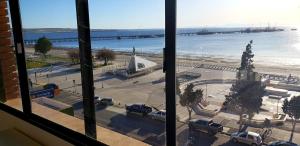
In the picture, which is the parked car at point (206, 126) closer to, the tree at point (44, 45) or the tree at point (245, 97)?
the tree at point (245, 97)

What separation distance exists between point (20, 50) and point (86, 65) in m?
0.77

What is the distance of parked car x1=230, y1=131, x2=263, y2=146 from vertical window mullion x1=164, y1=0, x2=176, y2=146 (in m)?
2.39

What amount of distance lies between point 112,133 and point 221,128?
8.19ft

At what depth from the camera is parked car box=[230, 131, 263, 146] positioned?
10.4ft

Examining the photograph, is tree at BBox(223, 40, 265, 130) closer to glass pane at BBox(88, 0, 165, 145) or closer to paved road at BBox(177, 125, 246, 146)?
paved road at BBox(177, 125, 246, 146)

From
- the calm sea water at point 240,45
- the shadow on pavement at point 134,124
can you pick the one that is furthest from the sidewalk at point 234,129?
the shadow on pavement at point 134,124

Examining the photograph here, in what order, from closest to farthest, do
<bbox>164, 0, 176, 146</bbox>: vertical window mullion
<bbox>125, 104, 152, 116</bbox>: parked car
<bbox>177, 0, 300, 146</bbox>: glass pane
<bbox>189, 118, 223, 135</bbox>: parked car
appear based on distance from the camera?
<bbox>164, 0, 176, 146</bbox>: vertical window mullion
<bbox>177, 0, 300, 146</bbox>: glass pane
<bbox>189, 118, 223, 135</bbox>: parked car
<bbox>125, 104, 152, 116</bbox>: parked car

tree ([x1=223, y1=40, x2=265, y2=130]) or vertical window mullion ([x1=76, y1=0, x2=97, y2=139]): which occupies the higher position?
vertical window mullion ([x1=76, y1=0, x2=97, y2=139])

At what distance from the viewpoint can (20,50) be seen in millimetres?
1834

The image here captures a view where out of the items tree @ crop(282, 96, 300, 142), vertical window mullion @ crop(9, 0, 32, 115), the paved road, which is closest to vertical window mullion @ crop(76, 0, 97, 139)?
vertical window mullion @ crop(9, 0, 32, 115)

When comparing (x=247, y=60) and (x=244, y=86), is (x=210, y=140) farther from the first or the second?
(x=247, y=60)

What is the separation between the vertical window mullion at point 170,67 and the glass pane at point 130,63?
0.23ft

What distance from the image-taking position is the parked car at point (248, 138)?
10.4ft

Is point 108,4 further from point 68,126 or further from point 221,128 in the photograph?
point 221,128
